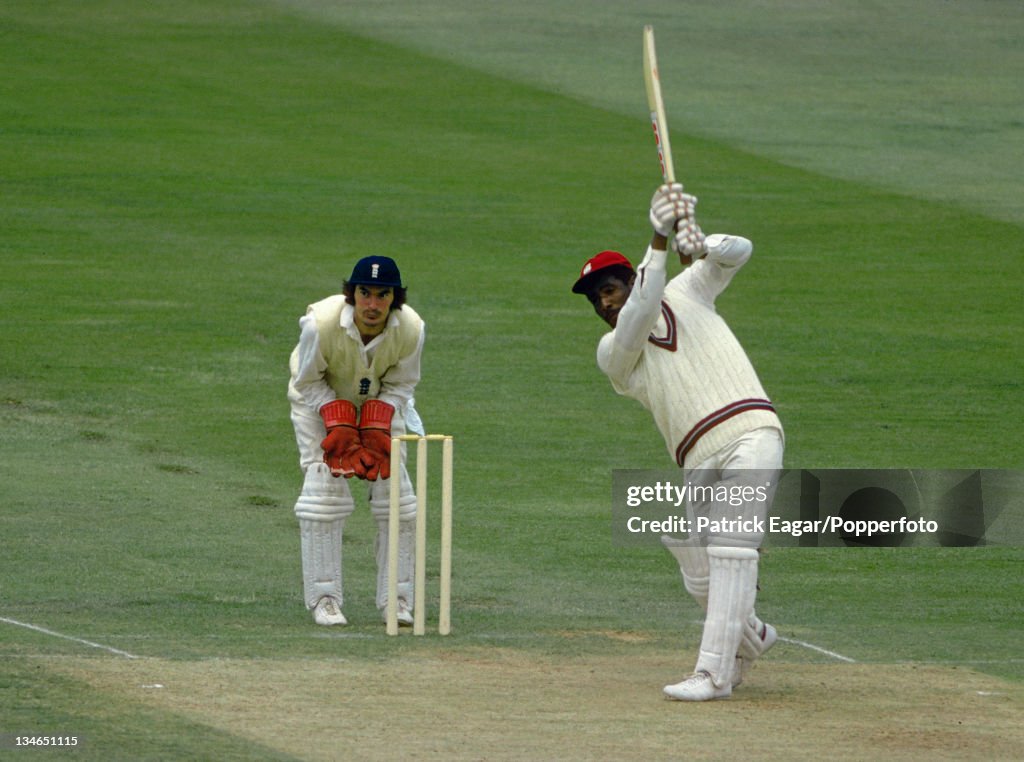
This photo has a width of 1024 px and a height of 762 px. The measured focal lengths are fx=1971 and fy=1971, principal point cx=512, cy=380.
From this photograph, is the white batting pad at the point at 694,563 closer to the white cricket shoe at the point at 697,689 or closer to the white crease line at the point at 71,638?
the white cricket shoe at the point at 697,689

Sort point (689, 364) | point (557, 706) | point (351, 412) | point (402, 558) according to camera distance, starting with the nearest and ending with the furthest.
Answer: point (557, 706) → point (689, 364) → point (351, 412) → point (402, 558)

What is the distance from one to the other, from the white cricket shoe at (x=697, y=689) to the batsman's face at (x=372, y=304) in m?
2.20

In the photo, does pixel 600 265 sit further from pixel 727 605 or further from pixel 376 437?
pixel 376 437

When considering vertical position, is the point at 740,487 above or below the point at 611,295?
below

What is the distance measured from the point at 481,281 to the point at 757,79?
39.0 ft

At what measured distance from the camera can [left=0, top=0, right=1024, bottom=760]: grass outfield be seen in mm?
7156

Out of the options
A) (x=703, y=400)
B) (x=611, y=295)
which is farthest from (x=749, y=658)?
(x=611, y=295)

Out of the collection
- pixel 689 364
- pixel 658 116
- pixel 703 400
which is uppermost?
pixel 658 116

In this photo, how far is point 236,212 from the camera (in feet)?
76.4

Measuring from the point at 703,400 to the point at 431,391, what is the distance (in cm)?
900

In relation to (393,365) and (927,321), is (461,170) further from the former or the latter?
(393,365)

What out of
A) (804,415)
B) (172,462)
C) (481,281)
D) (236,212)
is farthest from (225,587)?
(236,212)

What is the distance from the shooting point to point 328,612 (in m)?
8.64

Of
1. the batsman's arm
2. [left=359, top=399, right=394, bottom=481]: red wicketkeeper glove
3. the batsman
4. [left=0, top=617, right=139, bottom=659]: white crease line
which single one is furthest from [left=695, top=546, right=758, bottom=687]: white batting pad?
[left=0, top=617, right=139, bottom=659]: white crease line
